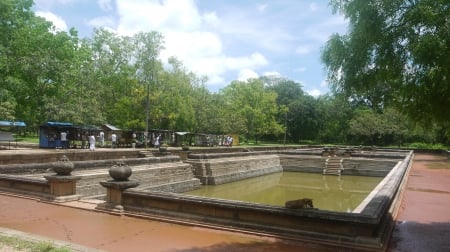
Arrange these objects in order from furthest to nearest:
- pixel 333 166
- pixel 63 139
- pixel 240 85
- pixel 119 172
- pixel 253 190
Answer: pixel 240 85 < pixel 333 166 < pixel 63 139 < pixel 253 190 < pixel 119 172

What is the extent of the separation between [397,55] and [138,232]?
603 centimetres

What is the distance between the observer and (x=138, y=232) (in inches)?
310

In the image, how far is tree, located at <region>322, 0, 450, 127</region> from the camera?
20.9ft

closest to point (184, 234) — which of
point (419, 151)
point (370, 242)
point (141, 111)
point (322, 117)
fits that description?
point (370, 242)

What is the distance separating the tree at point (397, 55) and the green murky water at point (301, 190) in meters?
8.77

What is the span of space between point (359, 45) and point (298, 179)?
20.3 metres

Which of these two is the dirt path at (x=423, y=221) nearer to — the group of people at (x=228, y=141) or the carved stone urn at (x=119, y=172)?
the carved stone urn at (x=119, y=172)

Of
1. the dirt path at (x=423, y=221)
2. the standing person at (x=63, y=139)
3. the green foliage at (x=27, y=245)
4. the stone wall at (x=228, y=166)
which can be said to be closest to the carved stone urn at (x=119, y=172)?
the green foliage at (x=27, y=245)

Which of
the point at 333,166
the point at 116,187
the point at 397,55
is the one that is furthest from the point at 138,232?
the point at 333,166

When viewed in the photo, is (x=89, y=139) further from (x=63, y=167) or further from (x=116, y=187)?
(x=116, y=187)

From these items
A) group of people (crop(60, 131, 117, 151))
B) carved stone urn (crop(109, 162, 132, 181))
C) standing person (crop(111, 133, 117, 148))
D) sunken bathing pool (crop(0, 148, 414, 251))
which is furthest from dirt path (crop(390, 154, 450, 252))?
standing person (crop(111, 133, 117, 148))

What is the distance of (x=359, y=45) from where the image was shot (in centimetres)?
723

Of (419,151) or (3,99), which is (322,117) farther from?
(3,99)

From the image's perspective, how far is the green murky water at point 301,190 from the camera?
17.4 meters
